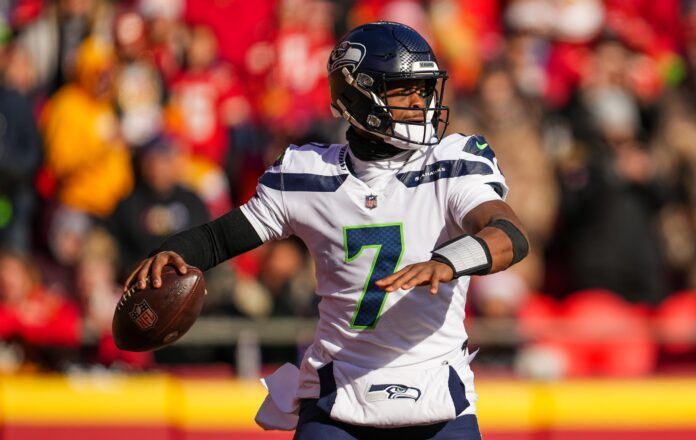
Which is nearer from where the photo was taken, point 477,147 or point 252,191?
point 477,147

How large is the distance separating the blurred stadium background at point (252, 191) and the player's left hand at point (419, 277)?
3806 mm

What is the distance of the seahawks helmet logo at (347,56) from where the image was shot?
4.63m

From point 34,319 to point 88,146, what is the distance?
5.46 feet

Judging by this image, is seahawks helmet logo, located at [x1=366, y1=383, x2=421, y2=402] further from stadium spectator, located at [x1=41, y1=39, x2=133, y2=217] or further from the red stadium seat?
stadium spectator, located at [x1=41, y1=39, x2=133, y2=217]

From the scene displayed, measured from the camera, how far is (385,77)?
14.8 ft

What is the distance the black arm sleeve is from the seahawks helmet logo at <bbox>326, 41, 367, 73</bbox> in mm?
635

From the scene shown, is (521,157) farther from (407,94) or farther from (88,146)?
(407,94)

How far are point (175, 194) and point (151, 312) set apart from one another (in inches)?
177

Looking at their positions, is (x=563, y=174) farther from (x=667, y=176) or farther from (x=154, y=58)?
(x=154, y=58)

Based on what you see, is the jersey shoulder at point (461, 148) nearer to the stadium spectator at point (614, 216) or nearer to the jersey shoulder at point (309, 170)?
the jersey shoulder at point (309, 170)

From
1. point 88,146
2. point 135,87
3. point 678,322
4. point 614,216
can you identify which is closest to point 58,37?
point 135,87

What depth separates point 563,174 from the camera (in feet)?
31.5

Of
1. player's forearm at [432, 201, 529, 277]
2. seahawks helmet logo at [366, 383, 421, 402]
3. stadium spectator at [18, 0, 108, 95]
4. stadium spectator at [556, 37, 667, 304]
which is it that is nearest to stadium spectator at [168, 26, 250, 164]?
stadium spectator at [18, 0, 108, 95]

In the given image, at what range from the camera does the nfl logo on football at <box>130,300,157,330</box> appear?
14.3ft
